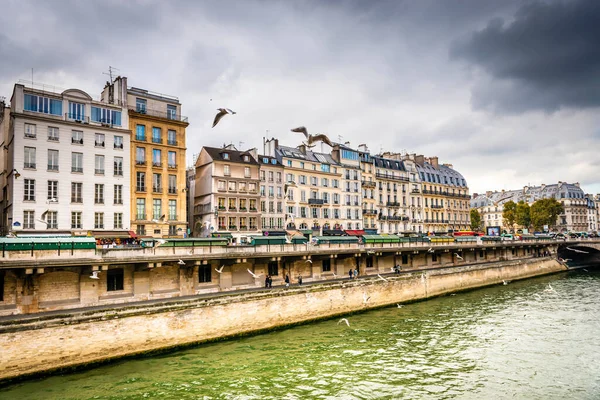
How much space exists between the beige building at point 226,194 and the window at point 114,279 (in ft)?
74.6

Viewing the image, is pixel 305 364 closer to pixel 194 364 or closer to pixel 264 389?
pixel 264 389

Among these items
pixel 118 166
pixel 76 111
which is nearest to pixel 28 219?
pixel 118 166

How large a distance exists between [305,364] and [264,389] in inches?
137

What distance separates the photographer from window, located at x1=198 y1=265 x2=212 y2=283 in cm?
3058

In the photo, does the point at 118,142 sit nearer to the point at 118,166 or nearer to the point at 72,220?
the point at 118,166

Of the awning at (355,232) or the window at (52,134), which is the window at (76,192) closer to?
the window at (52,134)

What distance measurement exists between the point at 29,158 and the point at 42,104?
525 cm

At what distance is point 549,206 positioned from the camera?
100m

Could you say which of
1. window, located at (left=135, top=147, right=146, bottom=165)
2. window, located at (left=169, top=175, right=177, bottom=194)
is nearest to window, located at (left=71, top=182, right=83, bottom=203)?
window, located at (left=135, top=147, right=146, bottom=165)

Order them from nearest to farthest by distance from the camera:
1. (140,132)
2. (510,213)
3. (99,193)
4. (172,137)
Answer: (99,193)
(140,132)
(172,137)
(510,213)

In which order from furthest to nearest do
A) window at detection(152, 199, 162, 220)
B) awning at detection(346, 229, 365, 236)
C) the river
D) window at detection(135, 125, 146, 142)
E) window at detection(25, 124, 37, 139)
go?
awning at detection(346, 229, 365, 236) < window at detection(152, 199, 162, 220) < window at detection(135, 125, 146, 142) < window at detection(25, 124, 37, 139) < the river

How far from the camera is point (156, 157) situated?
4416 centimetres

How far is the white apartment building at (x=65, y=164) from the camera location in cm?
3516

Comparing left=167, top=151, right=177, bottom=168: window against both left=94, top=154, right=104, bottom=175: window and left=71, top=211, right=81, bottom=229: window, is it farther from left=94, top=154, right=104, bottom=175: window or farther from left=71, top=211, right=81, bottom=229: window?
left=71, top=211, right=81, bottom=229: window
